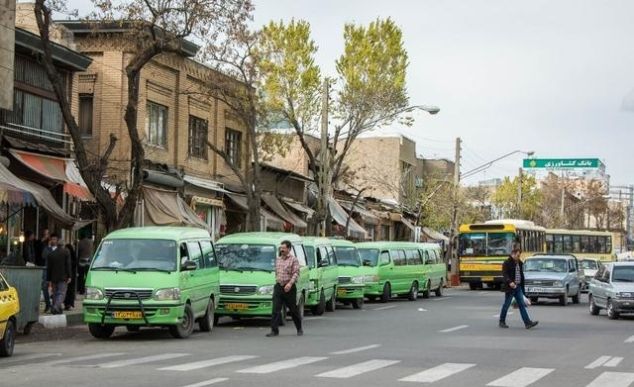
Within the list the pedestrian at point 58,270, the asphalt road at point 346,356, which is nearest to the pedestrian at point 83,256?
the pedestrian at point 58,270

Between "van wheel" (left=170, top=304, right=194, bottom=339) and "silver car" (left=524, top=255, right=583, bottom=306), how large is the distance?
17.8 meters

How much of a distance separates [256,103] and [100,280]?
18.5 meters

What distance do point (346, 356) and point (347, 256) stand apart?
16315 mm

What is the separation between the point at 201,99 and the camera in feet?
127

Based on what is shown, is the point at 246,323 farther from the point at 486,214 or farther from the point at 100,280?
the point at 486,214

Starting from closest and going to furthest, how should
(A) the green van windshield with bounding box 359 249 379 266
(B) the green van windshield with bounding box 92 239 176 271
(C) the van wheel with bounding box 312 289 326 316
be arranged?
(B) the green van windshield with bounding box 92 239 176 271 < (C) the van wheel with bounding box 312 289 326 316 < (A) the green van windshield with bounding box 359 249 379 266

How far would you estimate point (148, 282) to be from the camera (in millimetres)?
18359

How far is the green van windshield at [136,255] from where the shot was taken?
18859mm

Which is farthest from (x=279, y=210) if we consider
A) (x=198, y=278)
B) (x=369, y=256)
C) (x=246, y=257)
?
(x=198, y=278)

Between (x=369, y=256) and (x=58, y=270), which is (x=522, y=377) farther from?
(x=369, y=256)

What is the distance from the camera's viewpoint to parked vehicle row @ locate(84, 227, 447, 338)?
18.2 metres

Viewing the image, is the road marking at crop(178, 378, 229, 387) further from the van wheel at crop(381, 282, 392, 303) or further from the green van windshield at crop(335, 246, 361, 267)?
the van wheel at crop(381, 282, 392, 303)

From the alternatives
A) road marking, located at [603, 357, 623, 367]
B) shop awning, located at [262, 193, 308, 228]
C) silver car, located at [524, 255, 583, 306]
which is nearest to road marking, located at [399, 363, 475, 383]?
road marking, located at [603, 357, 623, 367]

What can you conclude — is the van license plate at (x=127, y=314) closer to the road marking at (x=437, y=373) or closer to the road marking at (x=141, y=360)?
the road marking at (x=141, y=360)
